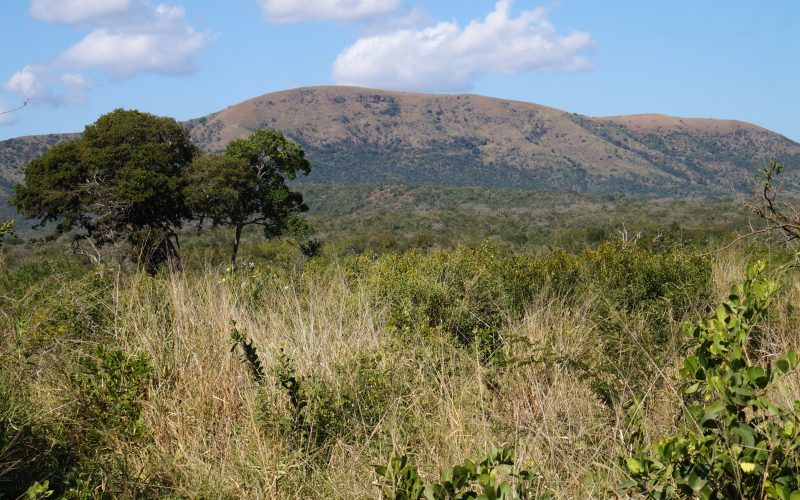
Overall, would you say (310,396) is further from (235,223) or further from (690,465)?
(235,223)

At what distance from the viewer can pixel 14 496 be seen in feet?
11.3

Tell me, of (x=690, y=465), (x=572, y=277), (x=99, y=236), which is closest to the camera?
(x=690, y=465)

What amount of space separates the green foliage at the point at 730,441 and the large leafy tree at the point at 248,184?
69.7 ft

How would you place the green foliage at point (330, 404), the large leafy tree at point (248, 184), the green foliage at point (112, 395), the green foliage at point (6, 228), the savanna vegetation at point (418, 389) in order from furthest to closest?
the large leafy tree at point (248, 184)
the green foliage at point (6, 228)
the green foliage at point (112, 395)
the green foliage at point (330, 404)
the savanna vegetation at point (418, 389)

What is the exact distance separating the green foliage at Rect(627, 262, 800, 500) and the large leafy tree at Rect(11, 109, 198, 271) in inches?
815

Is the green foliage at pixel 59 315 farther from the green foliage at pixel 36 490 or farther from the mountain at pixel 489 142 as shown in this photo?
the mountain at pixel 489 142

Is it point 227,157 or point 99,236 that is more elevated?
point 227,157

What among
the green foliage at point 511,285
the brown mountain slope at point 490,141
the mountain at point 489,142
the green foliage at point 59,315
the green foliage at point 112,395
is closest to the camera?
the green foliage at point 112,395

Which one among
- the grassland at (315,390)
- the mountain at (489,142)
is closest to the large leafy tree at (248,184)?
the grassland at (315,390)

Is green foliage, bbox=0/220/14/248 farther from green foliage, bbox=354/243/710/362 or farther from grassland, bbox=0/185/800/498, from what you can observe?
green foliage, bbox=354/243/710/362

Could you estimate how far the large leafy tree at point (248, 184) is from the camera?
2341 cm

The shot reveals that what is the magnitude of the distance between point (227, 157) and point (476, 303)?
19.1 m

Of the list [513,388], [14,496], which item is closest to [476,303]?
[513,388]

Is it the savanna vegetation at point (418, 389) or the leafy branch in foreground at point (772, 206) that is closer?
the savanna vegetation at point (418, 389)
